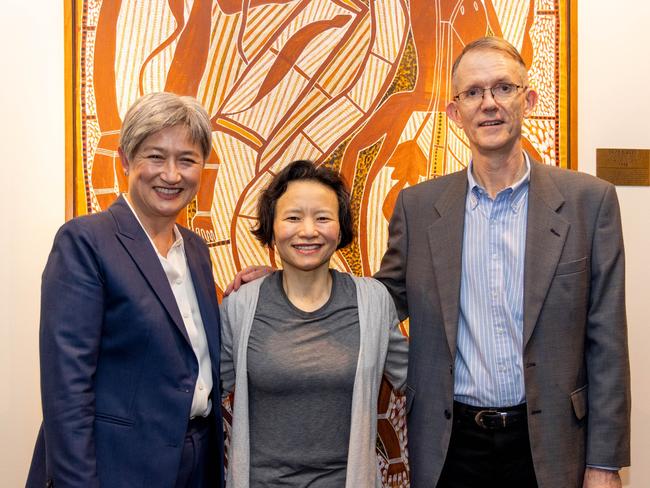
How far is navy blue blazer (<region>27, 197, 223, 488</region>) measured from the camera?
54.1 inches

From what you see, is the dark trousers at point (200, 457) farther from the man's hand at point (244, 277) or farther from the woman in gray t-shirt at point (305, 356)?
the man's hand at point (244, 277)

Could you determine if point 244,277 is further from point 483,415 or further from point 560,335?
point 560,335

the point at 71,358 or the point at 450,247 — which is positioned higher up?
the point at 450,247

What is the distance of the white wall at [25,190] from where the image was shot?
2262mm

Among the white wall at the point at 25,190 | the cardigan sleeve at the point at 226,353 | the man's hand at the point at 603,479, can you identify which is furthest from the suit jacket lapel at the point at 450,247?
the white wall at the point at 25,190

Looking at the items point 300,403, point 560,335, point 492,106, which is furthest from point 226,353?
point 492,106

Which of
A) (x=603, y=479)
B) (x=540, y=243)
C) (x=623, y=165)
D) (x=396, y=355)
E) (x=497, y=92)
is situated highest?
(x=497, y=92)

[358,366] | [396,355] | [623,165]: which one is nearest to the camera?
[358,366]

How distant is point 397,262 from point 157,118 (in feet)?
2.88

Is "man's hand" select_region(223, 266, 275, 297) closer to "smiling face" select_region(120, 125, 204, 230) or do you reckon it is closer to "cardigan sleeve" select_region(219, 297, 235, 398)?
"cardigan sleeve" select_region(219, 297, 235, 398)

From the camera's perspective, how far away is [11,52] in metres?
2.26

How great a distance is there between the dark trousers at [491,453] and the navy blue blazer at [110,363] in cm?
79

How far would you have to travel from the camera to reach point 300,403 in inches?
63.1

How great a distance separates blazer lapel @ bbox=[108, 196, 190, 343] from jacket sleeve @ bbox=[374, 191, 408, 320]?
72 cm
